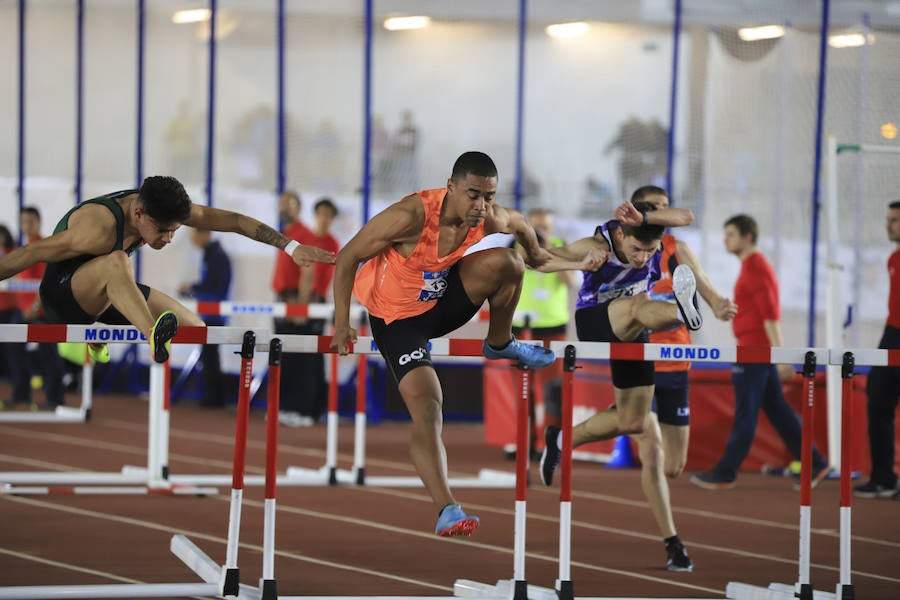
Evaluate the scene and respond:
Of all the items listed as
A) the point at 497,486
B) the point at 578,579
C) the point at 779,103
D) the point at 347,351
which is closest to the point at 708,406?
the point at 497,486

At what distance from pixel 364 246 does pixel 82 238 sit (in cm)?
162

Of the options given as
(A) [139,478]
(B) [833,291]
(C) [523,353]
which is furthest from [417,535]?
(B) [833,291]

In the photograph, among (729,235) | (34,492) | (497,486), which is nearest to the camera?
(34,492)

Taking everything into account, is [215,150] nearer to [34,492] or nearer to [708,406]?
[708,406]

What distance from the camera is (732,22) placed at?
15094 millimetres

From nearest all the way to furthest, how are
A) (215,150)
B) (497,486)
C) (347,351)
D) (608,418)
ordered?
(347,351) < (608,418) < (497,486) < (215,150)

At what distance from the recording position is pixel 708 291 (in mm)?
7887

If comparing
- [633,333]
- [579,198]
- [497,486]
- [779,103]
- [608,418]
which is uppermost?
[779,103]

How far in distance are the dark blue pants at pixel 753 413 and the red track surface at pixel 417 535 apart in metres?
0.29

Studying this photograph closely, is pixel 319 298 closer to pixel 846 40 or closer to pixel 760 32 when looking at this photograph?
pixel 760 32

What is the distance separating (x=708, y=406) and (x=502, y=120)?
517 centimetres

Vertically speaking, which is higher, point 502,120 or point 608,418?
point 502,120

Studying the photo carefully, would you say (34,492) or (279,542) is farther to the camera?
(34,492)

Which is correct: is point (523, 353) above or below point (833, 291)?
below
